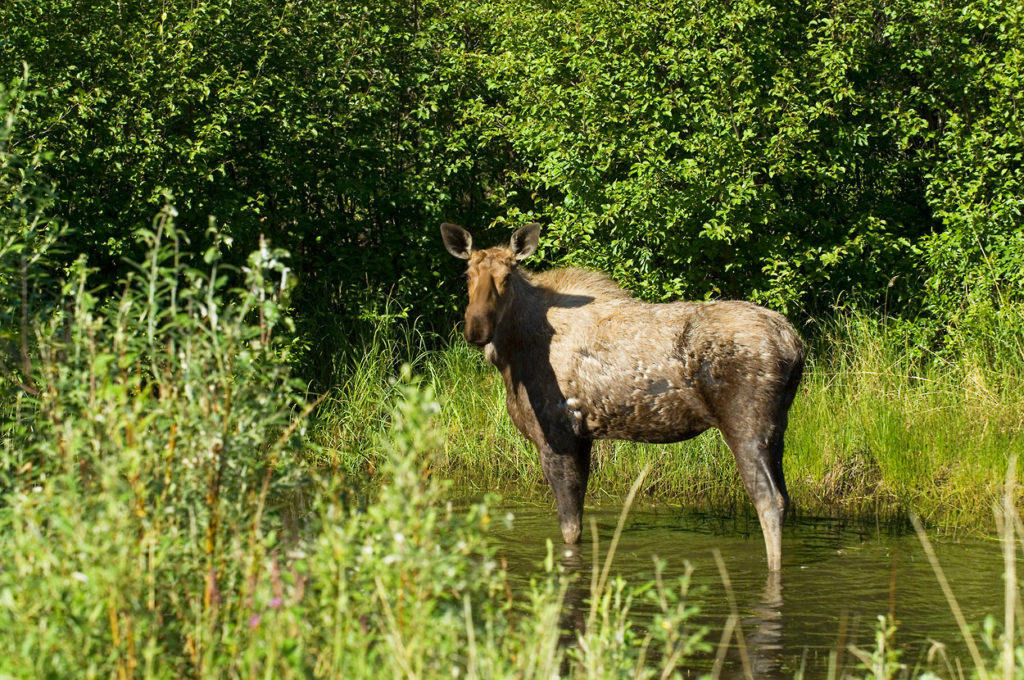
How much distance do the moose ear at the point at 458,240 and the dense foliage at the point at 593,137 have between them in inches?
148

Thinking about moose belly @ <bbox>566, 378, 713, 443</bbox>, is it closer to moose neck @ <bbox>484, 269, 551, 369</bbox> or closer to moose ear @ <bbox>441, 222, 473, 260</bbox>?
moose neck @ <bbox>484, 269, 551, 369</bbox>

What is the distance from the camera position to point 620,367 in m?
9.27

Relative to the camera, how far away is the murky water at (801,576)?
22.2 ft

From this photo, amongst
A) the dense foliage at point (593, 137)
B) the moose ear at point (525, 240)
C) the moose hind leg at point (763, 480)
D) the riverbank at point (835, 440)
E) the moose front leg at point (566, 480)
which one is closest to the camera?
the moose hind leg at point (763, 480)

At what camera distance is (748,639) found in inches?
271

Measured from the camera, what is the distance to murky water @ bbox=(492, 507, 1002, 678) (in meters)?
6.78

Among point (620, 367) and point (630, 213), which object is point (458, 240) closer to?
point (620, 367)

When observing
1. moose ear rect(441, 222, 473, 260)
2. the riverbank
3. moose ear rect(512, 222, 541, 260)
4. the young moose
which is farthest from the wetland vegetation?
moose ear rect(512, 222, 541, 260)

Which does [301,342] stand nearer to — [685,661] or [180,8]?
[180,8]

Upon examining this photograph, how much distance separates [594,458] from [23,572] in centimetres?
837

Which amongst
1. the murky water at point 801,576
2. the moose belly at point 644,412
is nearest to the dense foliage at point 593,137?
the murky water at point 801,576

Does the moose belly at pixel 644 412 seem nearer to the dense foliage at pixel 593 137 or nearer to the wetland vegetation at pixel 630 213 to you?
the wetland vegetation at pixel 630 213

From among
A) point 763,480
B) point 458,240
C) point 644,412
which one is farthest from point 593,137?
point 763,480

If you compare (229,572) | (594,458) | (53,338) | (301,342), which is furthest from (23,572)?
(301,342)
